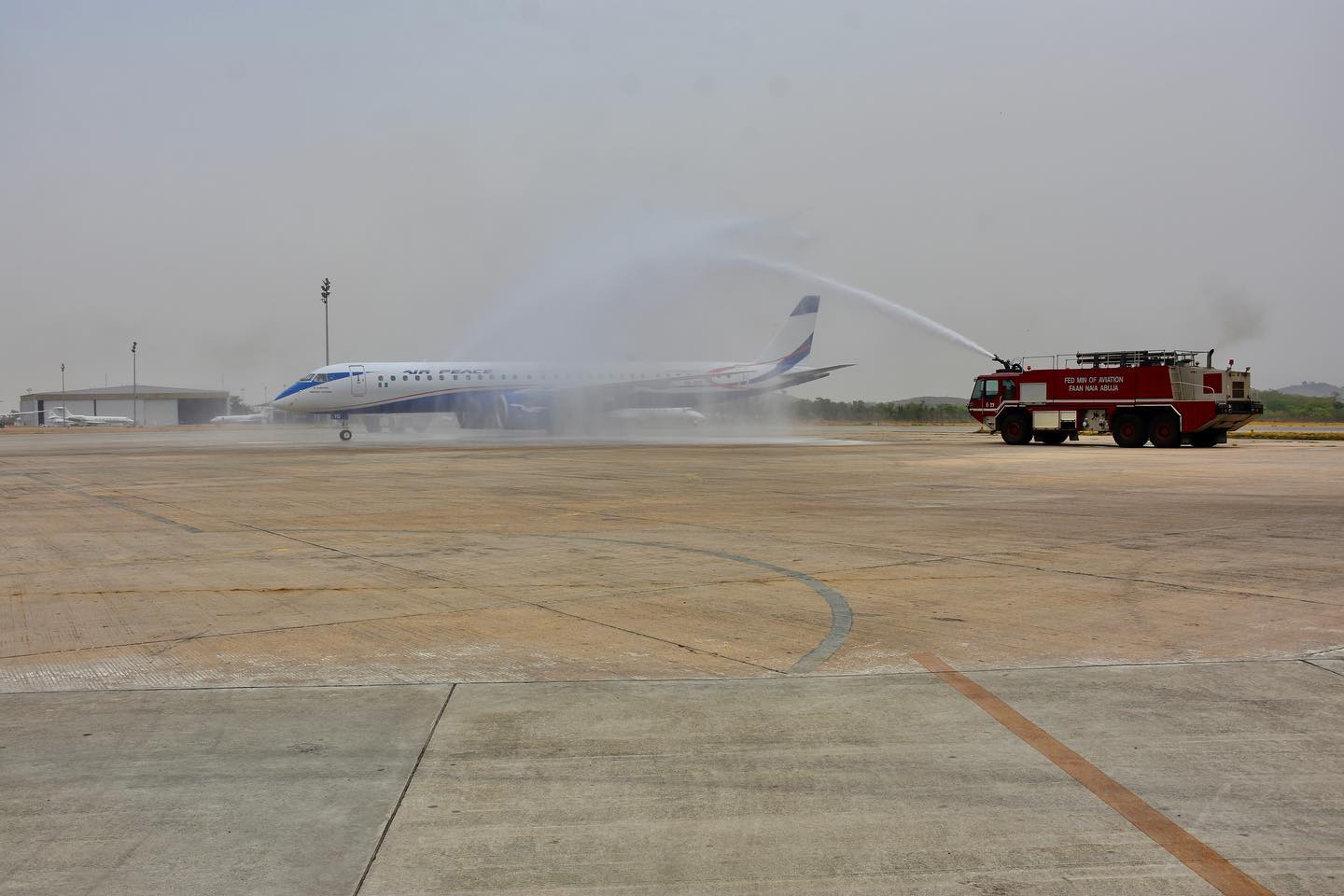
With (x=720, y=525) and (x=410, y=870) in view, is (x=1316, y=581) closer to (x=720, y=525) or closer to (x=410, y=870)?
(x=720, y=525)

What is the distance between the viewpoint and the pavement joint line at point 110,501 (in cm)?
1423

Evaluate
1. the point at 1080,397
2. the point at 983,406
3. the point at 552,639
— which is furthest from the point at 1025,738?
the point at 983,406

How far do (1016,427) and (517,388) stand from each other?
76.1 ft

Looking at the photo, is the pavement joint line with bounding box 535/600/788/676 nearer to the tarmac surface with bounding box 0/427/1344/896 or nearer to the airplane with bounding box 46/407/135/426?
the tarmac surface with bounding box 0/427/1344/896

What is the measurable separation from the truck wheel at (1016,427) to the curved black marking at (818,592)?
1245 inches

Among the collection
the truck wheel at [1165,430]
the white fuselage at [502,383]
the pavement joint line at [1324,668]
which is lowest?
the pavement joint line at [1324,668]

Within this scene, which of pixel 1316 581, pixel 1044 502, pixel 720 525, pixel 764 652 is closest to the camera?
pixel 764 652

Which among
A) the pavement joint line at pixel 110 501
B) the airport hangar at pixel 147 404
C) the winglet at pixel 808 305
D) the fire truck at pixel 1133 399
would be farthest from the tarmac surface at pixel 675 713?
the airport hangar at pixel 147 404

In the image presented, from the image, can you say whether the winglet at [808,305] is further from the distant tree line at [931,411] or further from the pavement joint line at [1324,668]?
the pavement joint line at [1324,668]

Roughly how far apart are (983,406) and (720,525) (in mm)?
30141

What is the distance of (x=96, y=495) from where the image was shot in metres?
19.5

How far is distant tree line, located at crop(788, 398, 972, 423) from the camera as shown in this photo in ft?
327

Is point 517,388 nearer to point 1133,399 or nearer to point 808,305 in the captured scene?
point 808,305

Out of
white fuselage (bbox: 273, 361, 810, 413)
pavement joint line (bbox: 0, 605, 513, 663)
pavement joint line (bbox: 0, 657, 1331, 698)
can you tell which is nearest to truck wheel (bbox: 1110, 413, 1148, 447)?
white fuselage (bbox: 273, 361, 810, 413)
